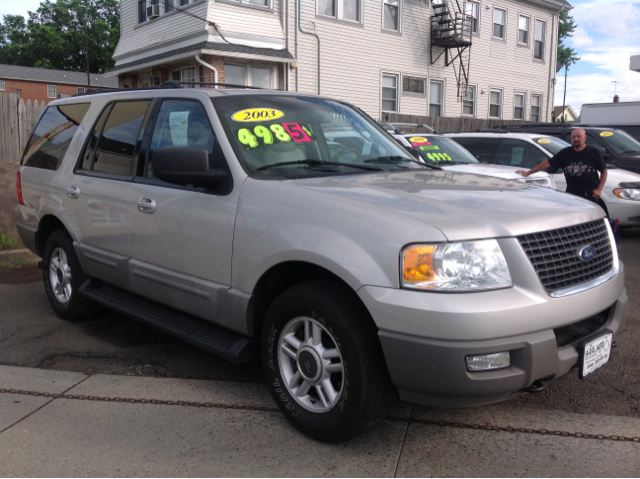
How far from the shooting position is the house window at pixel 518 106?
2500 centimetres

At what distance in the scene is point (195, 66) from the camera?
683 inches

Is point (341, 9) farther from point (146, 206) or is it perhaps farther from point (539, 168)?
point (146, 206)

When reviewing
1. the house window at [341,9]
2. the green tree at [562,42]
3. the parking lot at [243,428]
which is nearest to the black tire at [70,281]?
the parking lot at [243,428]

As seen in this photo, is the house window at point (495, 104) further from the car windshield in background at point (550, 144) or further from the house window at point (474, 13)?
the car windshield in background at point (550, 144)

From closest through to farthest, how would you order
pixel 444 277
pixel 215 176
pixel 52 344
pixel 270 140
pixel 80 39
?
pixel 444 277 < pixel 215 176 < pixel 270 140 < pixel 52 344 < pixel 80 39

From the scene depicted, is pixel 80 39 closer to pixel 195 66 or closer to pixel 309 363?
pixel 195 66

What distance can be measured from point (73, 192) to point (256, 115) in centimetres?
191

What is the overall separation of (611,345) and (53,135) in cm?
477

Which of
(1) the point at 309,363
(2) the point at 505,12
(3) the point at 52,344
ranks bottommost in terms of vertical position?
(3) the point at 52,344

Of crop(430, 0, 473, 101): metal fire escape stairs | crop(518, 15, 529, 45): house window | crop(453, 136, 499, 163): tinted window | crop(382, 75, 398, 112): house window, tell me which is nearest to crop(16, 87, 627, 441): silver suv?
crop(453, 136, 499, 163): tinted window

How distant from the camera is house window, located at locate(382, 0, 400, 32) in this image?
1974 centimetres

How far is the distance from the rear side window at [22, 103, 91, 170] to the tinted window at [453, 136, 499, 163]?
7.61 metres

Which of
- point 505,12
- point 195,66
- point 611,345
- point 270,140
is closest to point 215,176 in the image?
point 270,140

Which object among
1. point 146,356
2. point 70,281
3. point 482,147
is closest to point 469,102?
point 482,147
